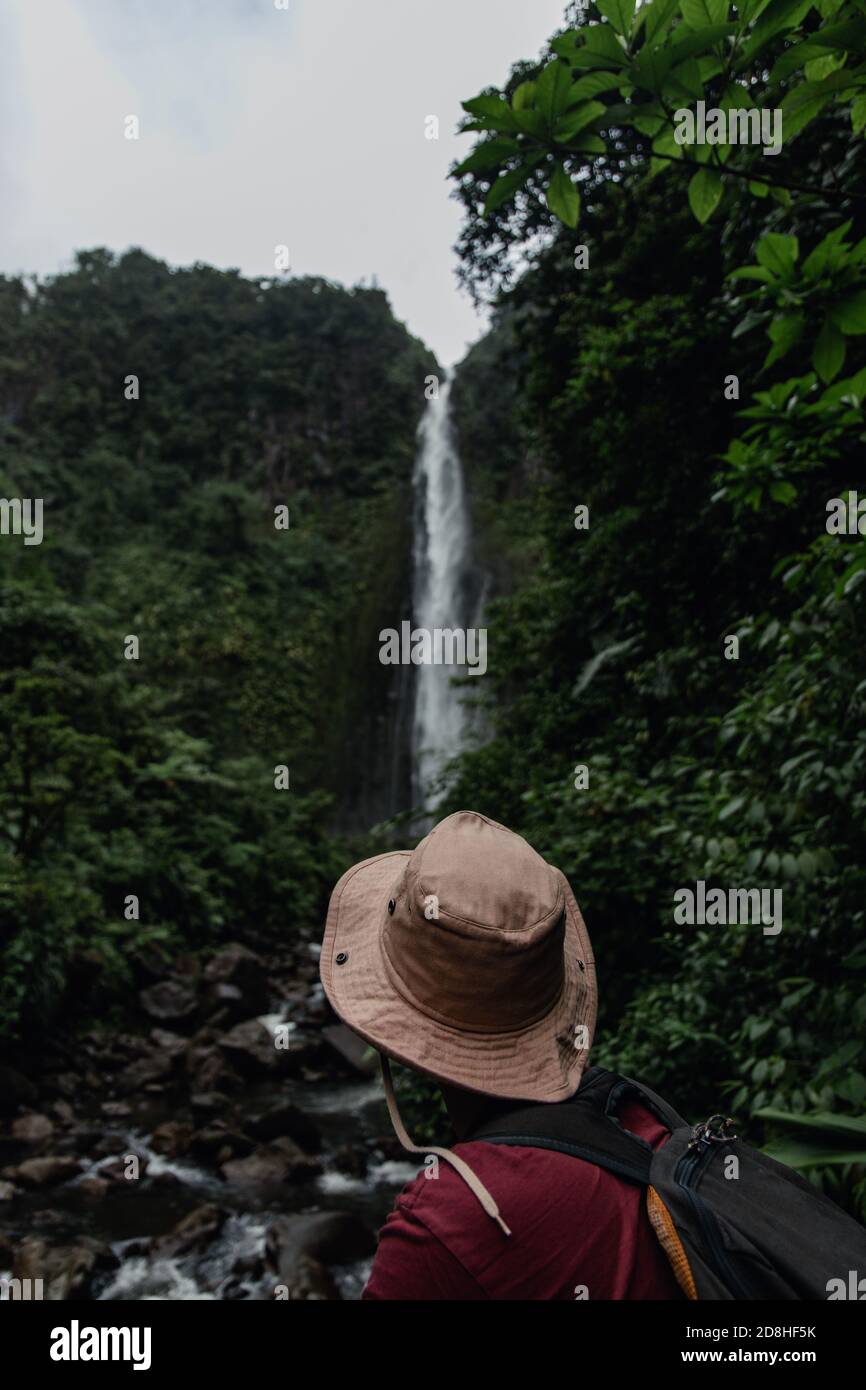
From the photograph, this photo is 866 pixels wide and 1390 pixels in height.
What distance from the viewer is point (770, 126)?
6.40ft

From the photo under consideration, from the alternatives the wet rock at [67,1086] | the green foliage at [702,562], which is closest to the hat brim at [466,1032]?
the green foliage at [702,562]

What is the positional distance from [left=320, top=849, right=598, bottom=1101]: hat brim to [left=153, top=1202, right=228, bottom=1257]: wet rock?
527cm

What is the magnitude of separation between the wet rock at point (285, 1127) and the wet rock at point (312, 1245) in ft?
4.46

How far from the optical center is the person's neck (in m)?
1.20

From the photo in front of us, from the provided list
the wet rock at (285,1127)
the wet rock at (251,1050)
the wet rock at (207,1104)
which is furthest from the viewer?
the wet rock at (251,1050)

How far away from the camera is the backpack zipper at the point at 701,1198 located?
0.96m

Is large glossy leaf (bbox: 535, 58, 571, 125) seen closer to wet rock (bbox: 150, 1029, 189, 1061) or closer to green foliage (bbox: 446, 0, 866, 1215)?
green foliage (bbox: 446, 0, 866, 1215)

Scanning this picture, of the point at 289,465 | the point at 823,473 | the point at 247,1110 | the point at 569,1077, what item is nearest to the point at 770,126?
the point at 569,1077

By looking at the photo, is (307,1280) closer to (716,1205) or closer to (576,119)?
(716,1205)

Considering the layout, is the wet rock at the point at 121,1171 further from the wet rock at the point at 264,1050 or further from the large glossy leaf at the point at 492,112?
the large glossy leaf at the point at 492,112

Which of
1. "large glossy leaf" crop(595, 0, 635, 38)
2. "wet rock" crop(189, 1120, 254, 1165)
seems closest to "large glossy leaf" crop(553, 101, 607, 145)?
"large glossy leaf" crop(595, 0, 635, 38)

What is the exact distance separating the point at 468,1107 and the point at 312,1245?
503 cm

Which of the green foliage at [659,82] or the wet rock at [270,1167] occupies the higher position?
the green foliage at [659,82]
